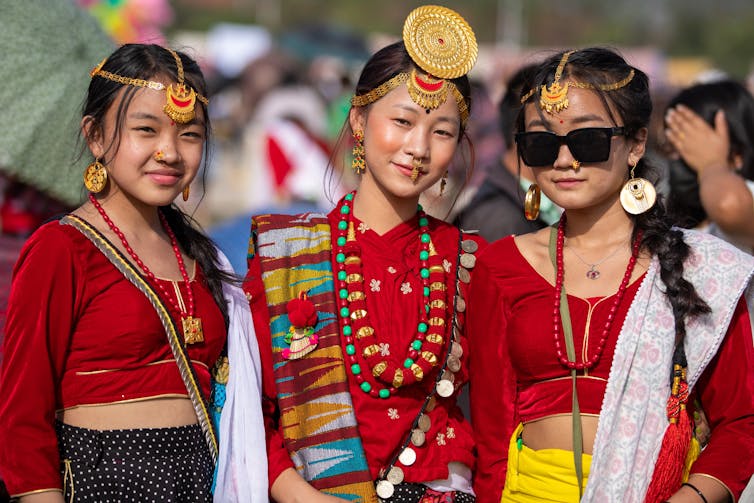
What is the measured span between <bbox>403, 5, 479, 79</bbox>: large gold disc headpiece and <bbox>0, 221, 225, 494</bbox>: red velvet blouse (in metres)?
1.08

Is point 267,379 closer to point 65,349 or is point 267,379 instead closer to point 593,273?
point 65,349

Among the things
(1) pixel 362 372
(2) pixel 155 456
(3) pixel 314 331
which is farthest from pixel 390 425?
(2) pixel 155 456

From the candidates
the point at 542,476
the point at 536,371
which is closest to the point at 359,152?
the point at 536,371

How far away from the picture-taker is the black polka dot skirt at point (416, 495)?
3021 millimetres

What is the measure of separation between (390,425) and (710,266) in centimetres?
108

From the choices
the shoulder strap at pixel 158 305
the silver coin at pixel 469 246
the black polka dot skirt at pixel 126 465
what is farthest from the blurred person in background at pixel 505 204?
the black polka dot skirt at pixel 126 465

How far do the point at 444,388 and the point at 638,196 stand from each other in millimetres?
849

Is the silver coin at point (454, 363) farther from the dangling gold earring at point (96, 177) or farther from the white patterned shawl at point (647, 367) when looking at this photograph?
the dangling gold earring at point (96, 177)

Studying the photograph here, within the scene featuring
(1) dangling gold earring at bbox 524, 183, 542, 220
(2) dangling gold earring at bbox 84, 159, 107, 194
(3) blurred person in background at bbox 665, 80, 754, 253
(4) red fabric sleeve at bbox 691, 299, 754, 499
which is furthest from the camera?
(3) blurred person in background at bbox 665, 80, 754, 253

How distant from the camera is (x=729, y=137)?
171 inches

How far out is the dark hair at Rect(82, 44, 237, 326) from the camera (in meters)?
3.02

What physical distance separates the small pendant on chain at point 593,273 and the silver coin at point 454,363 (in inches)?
19.5

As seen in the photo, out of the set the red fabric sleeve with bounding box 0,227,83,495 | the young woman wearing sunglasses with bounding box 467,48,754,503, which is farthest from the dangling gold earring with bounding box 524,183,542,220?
the red fabric sleeve with bounding box 0,227,83,495

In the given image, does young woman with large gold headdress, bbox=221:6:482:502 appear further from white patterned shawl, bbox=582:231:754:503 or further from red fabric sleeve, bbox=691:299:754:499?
red fabric sleeve, bbox=691:299:754:499
